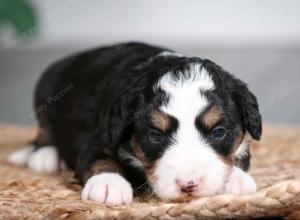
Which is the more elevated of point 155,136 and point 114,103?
point 114,103

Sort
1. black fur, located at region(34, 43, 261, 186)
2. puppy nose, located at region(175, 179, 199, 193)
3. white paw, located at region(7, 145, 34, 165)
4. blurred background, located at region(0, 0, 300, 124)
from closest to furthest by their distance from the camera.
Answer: puppy nose, located at region(175, 179, 199, 193), black fur, located at region(34, 43, 261, 186), white paw, located at region(7, 145, 34, 165), blurred background, located at region(0, 0, 300, 124)

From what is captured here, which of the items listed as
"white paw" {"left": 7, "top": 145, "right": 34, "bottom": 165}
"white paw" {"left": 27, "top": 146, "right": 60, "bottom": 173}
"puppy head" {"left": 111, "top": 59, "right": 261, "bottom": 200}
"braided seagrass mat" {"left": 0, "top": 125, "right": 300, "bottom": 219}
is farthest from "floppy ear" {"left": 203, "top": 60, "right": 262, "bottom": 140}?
"white paw" {"left": 7, "top": 145, "right": 34, "bottom": 165}

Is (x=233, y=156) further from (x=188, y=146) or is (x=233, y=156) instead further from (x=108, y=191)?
(x=108, y=191)

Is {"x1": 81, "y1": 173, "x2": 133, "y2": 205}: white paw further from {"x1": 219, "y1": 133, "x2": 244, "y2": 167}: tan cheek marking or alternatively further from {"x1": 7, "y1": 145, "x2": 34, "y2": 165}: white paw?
{"x1": 7, "y1": 145, "x2": 34, "y2": 165}: white paw

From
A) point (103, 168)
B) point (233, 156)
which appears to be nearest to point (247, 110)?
point (233, 156)

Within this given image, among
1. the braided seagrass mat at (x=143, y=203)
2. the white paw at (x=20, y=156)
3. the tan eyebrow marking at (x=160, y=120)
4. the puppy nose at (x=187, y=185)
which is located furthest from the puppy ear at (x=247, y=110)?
the white paw at (x=20, y=156)

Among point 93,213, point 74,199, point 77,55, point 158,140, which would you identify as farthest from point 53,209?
point 77,55

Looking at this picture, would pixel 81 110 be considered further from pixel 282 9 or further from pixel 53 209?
pixel 282 9

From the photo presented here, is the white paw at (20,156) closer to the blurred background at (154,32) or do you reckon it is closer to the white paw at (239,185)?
the white paw at (239,185)
